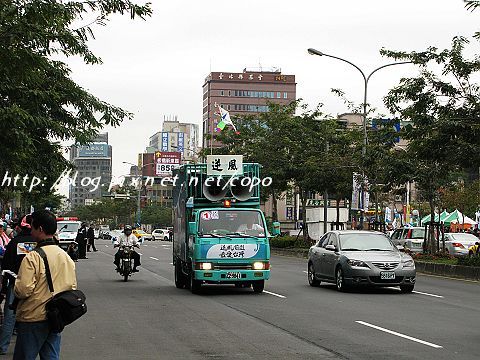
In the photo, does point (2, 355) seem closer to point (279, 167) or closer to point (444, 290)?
point (444, 290)

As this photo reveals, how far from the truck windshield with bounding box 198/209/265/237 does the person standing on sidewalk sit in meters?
13.6

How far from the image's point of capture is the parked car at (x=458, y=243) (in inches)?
1606

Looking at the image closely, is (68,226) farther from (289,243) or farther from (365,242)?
(365,242)

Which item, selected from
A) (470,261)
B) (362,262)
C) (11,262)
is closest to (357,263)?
(362,262)

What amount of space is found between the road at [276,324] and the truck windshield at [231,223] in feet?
4.98

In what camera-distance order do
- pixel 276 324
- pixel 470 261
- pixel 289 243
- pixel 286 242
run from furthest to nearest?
pixel 286 242 < pixel 289 243 < pixel 470 261 < pixel 276 324

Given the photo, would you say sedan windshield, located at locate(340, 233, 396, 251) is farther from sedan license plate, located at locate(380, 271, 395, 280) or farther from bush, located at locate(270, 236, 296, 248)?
bush, located at locate(270, 236, 296, 248)

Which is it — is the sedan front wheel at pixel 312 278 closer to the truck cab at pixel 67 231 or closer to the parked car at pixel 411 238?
the parked car at pixel 411 238

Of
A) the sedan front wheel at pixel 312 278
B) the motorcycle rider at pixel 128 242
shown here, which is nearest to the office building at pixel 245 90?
the motorcycle rider at pixel 128 242

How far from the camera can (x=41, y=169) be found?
2320cm

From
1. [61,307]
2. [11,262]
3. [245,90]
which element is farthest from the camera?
[245,90]

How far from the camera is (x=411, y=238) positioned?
3984 cm

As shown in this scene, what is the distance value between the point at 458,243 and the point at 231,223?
22.9m

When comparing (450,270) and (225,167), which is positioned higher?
(225,167)
